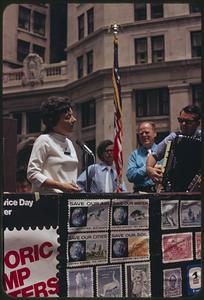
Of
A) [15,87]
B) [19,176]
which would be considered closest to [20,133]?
[15,87]

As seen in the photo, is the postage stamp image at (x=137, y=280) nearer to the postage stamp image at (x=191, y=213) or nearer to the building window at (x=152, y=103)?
the postage stamp image at (x=191, y=213)

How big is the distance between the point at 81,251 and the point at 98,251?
12cm

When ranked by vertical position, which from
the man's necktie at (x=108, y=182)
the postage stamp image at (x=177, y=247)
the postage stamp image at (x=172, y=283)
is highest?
the man's necktie at (x=108, y=182)

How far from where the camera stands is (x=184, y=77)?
92.6 feet

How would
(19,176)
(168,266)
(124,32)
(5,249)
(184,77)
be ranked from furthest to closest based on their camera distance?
(124,32) < (184,77) < (19,176) < (168,266) < (5,249)

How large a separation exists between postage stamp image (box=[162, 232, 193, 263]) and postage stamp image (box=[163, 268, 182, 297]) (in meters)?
0.09

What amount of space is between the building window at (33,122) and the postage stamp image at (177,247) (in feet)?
110

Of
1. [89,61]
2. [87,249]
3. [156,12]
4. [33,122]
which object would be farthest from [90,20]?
[87,249]

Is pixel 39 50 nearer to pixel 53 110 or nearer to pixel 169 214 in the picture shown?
pixel 53 110

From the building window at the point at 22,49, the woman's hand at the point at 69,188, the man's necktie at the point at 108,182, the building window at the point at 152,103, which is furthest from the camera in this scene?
the building window at the point at 22,49

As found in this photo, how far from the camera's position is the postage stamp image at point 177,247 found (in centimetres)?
348

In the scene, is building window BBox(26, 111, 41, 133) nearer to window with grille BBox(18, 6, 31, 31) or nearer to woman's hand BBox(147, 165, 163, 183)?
window with grille BBox(18, 6, 31, 31)

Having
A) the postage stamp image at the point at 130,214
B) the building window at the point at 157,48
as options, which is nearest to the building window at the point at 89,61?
the building window at the point at 157,48

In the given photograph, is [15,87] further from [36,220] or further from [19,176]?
[36,220]
